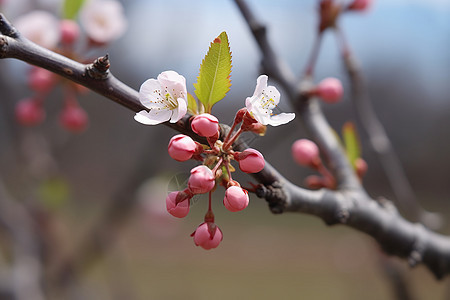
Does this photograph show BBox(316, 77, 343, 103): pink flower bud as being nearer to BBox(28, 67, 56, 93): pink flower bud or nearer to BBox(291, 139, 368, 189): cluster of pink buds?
BBox(291, 139, 368, 189): cluster of pink buds

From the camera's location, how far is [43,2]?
1927 millimetres

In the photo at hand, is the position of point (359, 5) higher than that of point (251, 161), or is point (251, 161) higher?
point (251, 161)

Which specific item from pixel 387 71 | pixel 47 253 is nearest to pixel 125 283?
pixel 47 253

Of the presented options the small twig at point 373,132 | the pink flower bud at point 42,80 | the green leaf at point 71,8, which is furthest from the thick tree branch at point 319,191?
the pink flower bud at point 42,80

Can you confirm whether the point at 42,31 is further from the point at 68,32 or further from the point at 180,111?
the point at 180,111

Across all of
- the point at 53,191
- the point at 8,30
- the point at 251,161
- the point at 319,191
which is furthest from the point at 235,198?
the point at 53,191

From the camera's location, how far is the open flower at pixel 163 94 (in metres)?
0.41

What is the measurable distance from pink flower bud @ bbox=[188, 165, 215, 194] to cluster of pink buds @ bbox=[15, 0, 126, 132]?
0.54 metres

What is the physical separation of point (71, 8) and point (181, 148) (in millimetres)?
554

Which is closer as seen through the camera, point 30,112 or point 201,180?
point 201,180

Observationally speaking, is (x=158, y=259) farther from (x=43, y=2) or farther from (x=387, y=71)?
(x=387, y=71)

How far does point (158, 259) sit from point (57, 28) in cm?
829

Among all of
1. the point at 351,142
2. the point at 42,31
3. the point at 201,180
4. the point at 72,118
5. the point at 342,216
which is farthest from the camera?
the point at 72,118

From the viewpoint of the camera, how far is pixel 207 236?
0.44m
